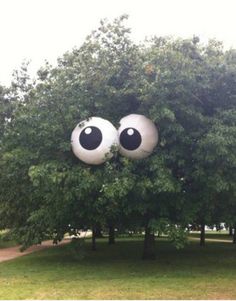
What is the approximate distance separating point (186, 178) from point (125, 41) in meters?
4.87

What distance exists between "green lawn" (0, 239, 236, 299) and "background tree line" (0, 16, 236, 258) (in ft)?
4.38

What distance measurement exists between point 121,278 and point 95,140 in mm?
4047

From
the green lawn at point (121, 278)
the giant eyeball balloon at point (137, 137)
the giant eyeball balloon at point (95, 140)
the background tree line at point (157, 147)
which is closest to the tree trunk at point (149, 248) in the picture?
the green lawn at point (121, 278)

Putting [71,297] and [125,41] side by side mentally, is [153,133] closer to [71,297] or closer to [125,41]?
[125,41]

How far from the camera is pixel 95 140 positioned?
13906 mm

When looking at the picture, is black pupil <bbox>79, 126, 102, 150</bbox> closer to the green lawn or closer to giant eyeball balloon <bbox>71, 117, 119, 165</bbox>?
giant eyeball balloon <bbox>71, 117, 119, 165</bbox>

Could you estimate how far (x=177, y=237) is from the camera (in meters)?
14.3

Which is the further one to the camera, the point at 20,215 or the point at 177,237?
the point at 20,215

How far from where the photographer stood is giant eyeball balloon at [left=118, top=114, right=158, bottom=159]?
14.3m

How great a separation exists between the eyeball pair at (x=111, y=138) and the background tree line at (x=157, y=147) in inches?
11.9

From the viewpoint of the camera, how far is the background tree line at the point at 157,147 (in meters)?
14.1

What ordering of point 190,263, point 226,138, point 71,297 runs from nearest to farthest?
1. point 71,297
2. point 226,138
3. point 190,263

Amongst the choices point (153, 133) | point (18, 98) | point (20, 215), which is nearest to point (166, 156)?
point (153, 133)

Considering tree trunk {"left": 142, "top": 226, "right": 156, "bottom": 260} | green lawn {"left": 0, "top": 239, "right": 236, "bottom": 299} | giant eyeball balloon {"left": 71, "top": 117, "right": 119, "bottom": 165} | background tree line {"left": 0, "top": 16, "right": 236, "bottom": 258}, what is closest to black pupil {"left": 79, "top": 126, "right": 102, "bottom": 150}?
giant eyeball balloon {"left": 71, "top": 117, "right": 119, "bottom": 165}
